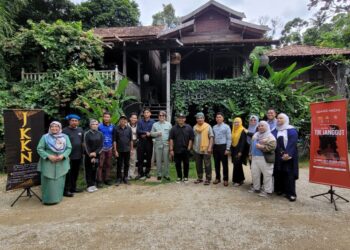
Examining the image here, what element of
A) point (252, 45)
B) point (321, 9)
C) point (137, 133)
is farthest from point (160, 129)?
point (321, 9)

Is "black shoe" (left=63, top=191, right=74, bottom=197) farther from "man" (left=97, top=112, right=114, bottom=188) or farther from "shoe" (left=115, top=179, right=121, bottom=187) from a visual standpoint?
"shoe" (left=115, top=179, right=121, bottom=187)

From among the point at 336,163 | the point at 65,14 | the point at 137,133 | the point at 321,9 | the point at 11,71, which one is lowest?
the point at 336,163

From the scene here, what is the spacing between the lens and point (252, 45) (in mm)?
12500

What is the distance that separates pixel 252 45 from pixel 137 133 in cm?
853

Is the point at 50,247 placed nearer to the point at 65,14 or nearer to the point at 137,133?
the point at 137,133

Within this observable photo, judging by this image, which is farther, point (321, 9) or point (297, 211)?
point (321, 9)

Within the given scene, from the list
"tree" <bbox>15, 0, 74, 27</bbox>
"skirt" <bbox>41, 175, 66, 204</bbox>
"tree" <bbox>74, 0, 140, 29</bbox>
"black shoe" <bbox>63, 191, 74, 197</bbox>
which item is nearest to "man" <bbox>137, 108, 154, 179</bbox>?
"black shoe" <bbox>63, 191, 74, 197</bbox>

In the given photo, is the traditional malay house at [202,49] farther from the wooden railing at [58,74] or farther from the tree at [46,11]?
the tree at [46,11]

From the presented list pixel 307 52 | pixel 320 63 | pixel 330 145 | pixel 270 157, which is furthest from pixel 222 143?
pixel 307 52

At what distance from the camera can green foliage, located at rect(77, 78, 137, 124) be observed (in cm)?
723

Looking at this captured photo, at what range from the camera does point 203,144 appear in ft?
20.2

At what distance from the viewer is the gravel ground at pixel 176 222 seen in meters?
3.32

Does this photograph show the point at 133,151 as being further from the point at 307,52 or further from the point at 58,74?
the point at 307,52

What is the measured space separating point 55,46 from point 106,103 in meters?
4.40
